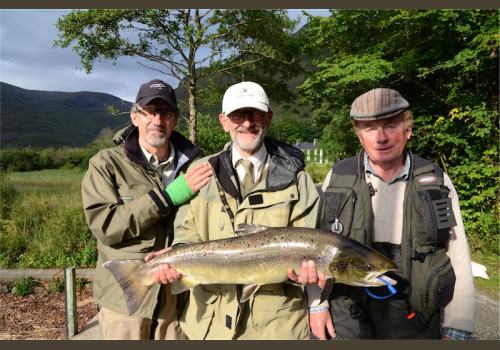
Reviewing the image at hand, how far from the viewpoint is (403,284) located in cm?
278

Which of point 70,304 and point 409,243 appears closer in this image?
point 409,243

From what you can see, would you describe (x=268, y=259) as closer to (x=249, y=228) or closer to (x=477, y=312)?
(x=249, y=228)

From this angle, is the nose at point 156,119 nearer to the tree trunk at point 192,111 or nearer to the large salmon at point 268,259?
→ the large salmon at point 268,259

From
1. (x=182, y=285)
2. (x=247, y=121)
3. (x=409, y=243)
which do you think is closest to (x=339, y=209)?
(x=409, y=243)

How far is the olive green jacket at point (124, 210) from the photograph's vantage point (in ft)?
9.75

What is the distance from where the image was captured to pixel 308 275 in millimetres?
2693

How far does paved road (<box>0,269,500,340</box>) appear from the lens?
5.24 metres

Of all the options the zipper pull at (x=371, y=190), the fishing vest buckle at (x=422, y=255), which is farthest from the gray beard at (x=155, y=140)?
the fishing vest buckle at (x=422, y=255)

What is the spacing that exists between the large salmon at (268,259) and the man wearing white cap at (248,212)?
0.30 ft

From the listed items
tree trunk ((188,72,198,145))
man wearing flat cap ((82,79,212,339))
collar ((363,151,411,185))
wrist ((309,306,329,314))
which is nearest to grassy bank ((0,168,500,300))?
man wearing flat cap ((82,79,212,339))

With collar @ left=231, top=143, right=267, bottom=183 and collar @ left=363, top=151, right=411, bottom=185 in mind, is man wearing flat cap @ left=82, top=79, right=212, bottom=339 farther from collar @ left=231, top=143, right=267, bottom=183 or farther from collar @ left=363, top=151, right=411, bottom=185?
collar @ left=363, top=151, right=411, bottom=185

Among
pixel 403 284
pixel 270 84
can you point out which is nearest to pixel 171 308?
pixel 403 284

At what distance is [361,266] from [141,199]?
6.68 ft

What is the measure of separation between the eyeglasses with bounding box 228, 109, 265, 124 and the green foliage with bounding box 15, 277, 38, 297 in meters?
6.23
